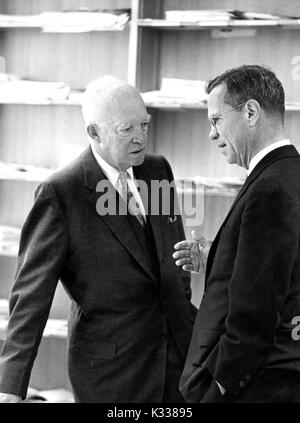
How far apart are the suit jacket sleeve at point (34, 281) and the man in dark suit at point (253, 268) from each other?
0.60 meters

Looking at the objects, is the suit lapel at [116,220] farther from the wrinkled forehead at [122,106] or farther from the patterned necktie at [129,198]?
the wrinkled forehead at [122,106]

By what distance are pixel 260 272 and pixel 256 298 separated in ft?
0.21

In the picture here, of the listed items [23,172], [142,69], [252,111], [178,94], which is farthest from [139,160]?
[23,172]

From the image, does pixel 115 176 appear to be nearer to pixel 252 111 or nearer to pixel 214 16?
pixel 252 111

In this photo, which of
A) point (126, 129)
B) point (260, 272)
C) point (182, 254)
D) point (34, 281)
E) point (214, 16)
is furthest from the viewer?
point (214, 16)

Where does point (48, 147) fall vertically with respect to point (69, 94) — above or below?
below

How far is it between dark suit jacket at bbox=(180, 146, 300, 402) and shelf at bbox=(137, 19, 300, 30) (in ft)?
5.11

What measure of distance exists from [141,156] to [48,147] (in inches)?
61.9

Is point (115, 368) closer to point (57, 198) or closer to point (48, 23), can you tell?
point (57, 198)

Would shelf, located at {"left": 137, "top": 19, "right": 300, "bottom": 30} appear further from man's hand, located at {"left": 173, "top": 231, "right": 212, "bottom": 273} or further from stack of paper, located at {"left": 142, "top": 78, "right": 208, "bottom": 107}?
man's hand, located at {"left": 173, "top": 231, "right": 212, "bottom": 273}

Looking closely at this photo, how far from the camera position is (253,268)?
2000 mm

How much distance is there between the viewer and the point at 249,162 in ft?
7.14

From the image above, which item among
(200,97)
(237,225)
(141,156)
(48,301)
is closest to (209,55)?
(200,97)
